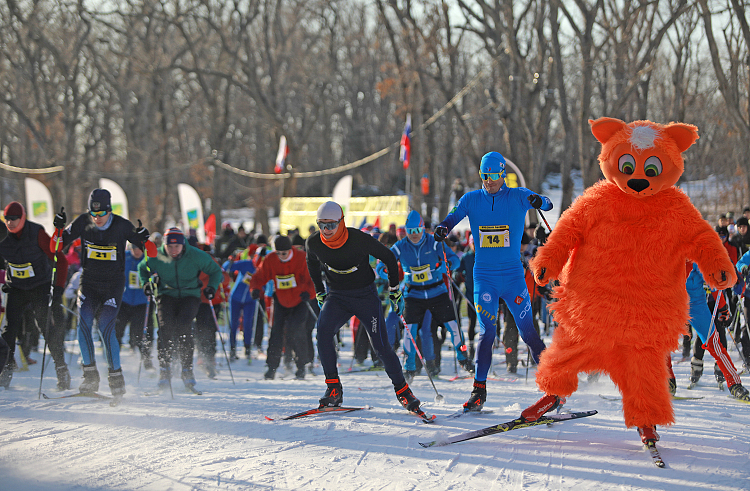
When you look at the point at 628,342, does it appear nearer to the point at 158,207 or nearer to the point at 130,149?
the point at 130,149

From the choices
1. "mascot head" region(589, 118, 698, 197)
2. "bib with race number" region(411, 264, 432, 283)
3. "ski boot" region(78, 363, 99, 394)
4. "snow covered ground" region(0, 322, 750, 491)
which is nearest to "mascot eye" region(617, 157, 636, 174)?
"mascot head" region(589, 118, 698, 197)

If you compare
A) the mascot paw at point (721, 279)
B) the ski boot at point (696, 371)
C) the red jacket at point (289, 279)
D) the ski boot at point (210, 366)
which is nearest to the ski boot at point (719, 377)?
the ski boot at point (696, 371)

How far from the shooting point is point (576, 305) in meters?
4.29

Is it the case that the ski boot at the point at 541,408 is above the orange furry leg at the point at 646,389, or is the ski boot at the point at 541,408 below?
below

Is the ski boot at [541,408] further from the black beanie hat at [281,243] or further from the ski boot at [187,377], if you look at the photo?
the black beanie hat at [281,243]

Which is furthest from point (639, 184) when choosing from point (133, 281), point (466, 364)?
point (133, 281)

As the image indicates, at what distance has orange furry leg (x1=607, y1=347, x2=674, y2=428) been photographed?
406 centimetres

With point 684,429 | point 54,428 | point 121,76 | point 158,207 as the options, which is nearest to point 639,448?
point 684,429

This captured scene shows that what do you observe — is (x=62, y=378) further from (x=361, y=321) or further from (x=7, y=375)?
(x=361, y=321)

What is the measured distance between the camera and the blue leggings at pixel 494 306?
5.34 meters

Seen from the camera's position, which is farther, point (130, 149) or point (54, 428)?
point (130, 149)

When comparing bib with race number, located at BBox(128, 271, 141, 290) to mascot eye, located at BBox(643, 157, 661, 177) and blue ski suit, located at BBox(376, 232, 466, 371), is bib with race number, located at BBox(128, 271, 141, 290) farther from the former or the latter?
mascot eye, located at BBox(643, 157, 661, 177)

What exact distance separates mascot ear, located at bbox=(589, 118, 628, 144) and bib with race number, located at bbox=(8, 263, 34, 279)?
5.73 meters

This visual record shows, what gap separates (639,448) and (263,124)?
3633 centimetres
